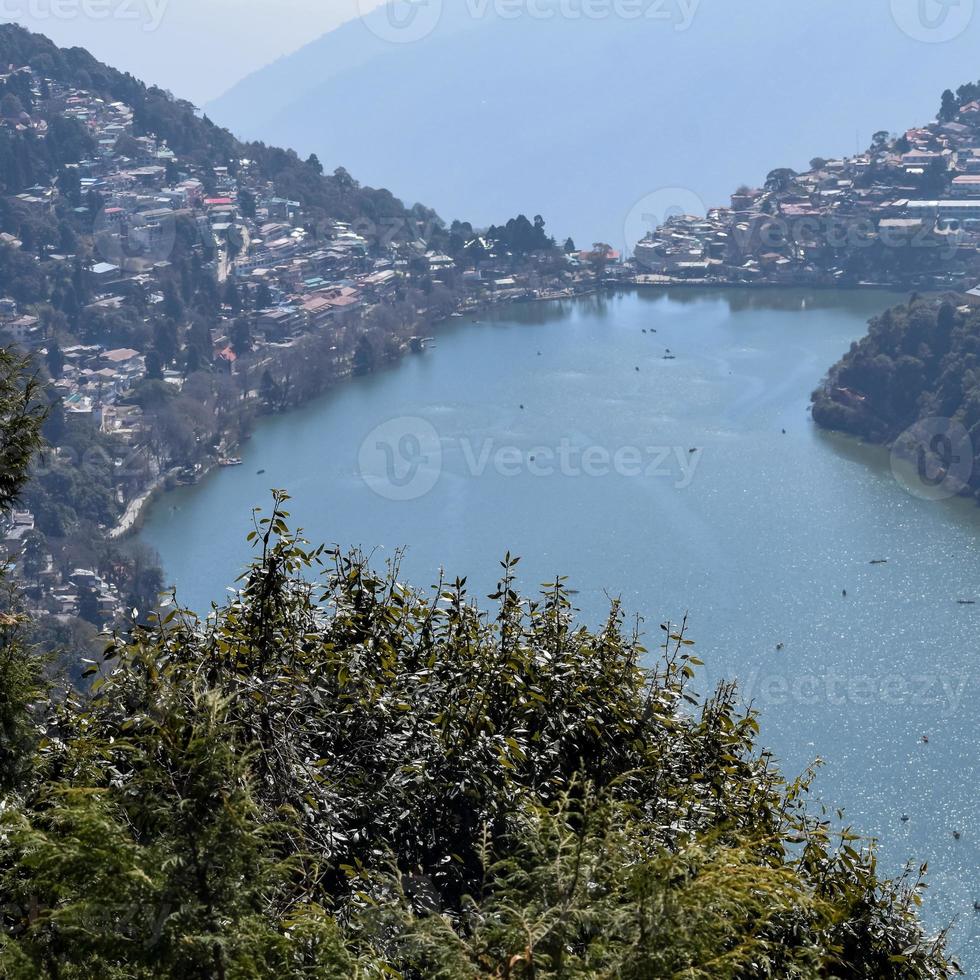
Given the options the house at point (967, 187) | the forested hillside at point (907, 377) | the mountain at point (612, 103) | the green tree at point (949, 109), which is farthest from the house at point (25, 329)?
the mountain at point (612, 103)

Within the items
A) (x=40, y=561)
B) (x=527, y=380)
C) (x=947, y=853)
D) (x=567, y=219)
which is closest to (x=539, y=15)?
(x=567, y=219)

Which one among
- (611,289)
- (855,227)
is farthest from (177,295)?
(855,227)

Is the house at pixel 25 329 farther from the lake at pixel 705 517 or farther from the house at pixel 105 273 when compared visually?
the lake at pixel 705 517

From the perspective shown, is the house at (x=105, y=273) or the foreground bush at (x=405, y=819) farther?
the house at (x=105, y=273)

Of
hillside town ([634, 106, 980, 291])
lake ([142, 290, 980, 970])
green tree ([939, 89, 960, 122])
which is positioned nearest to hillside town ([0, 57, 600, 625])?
lake ([142, 290, 980, 970])

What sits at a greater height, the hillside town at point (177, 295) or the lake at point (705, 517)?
the hillside town at point (177, 295)
